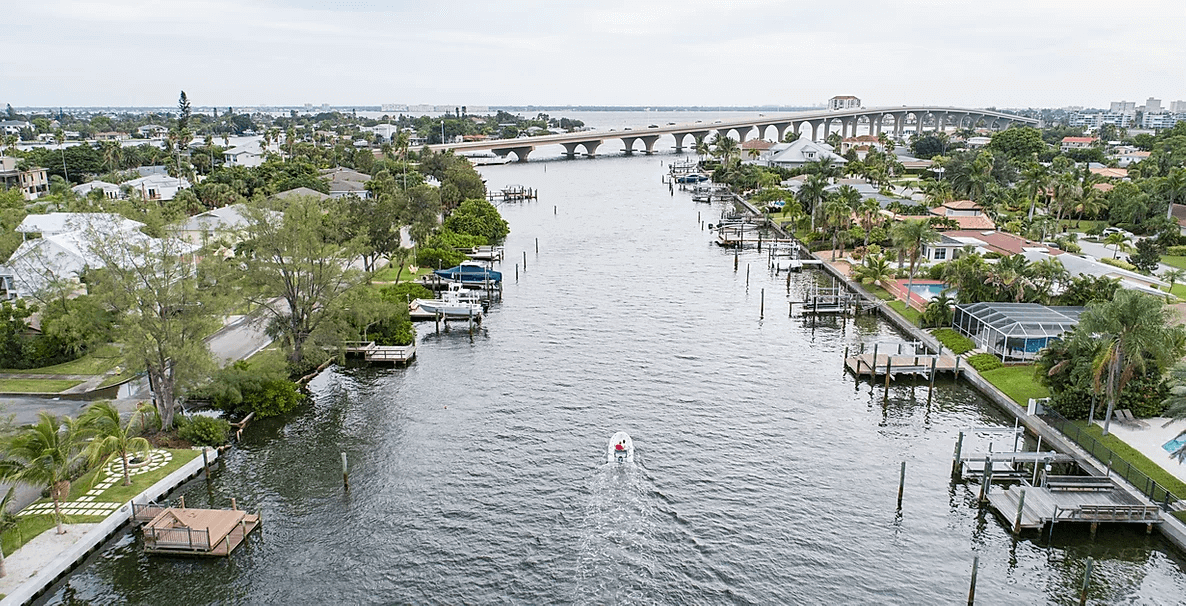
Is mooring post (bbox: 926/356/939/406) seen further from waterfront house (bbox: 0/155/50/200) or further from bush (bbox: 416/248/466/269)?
waterfront house (bbox: 0/155/50/200)

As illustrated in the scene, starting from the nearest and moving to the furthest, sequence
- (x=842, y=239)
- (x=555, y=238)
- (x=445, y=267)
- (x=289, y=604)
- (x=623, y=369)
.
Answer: (x=289, y=604), (x=623, y=369), (x=445, y=267), (x=842, y=239), (x=555, y=238)

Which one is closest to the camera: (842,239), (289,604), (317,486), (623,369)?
(289,604)

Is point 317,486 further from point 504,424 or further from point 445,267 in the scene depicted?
point 445,267

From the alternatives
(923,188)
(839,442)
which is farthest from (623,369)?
(923,188)

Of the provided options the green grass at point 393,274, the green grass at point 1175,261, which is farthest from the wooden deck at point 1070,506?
the green grass at point 1175,261

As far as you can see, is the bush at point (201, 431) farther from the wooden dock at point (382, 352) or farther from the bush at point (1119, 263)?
the bush at point (1119, 263)

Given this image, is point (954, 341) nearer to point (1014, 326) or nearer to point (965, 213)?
point (1014, 326)

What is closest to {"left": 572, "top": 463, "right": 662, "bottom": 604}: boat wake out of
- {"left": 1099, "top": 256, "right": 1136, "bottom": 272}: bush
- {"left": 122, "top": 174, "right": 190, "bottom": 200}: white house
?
{"left": 1099, "top": 256, "right": 1136, "bottom": 272}: bush

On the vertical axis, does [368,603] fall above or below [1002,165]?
below
